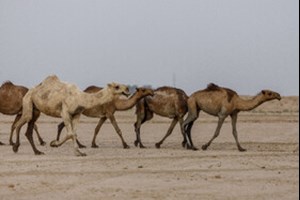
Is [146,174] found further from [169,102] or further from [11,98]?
[11,98]

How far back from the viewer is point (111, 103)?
18.1m

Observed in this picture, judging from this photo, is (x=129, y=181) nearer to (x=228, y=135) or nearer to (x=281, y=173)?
(x=281, y=173)

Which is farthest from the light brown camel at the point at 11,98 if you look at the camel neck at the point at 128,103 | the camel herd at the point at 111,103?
the camel neck at the point at 128,103

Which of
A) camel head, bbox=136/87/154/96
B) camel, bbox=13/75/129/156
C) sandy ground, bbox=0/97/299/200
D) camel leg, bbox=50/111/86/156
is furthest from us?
camel head, bbox=136/87/154/96

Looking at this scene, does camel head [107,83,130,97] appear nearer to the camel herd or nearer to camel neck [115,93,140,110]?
the camel herd

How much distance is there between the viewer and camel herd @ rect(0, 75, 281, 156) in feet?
51.2

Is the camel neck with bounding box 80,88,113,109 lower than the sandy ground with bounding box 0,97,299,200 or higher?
higher

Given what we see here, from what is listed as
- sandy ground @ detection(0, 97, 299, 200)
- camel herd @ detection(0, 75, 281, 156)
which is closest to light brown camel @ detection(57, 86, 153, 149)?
camel herd @ detection(0, 75, 281, 156)

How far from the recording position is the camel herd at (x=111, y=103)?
615 inches

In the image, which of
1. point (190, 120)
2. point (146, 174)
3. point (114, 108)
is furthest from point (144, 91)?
point (146, 174)

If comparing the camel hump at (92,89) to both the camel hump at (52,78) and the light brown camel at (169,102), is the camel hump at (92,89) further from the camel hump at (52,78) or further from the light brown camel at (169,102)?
the camel hump at (52,78)

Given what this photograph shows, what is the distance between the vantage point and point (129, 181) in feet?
38.8

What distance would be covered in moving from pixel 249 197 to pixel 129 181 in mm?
2154

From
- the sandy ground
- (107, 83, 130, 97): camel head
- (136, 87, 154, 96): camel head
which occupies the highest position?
(136, 87, 154, 96): camel head
